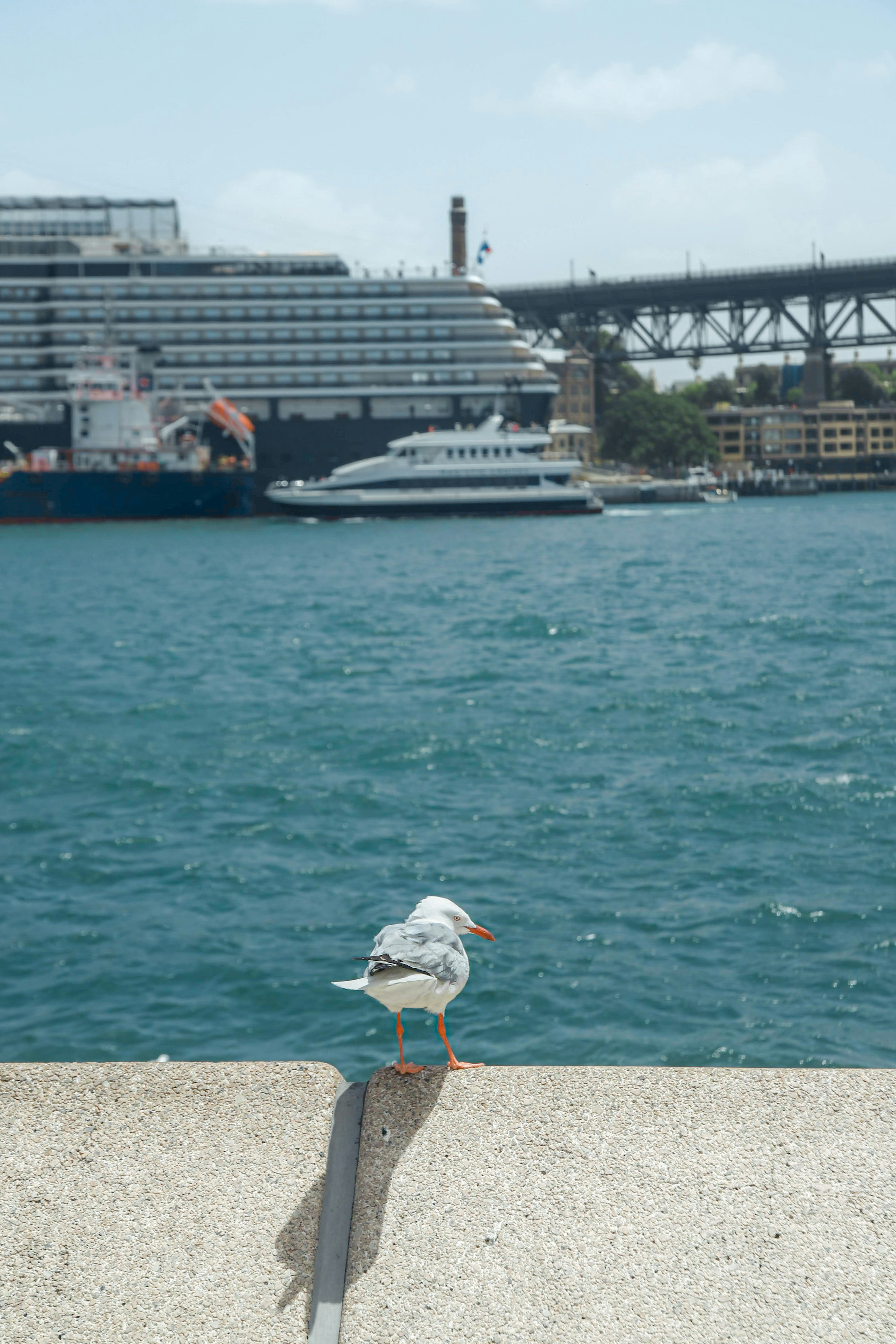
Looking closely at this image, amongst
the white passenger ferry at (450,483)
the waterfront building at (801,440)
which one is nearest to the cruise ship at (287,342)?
the white passenger ferry at (450,483)

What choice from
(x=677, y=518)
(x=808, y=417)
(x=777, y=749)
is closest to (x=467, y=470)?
(x=677, y=518)

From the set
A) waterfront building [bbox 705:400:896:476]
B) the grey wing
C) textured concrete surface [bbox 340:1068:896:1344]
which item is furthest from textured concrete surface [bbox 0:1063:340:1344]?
waterfront building [bbox 705:400:896:476]

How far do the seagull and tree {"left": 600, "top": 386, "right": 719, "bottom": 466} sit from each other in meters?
117

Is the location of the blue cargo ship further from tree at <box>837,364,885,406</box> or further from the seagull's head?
tree at <box>837,364,885,406</box>

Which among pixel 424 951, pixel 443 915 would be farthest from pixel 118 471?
pixel 424 951

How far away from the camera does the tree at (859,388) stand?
146125mm

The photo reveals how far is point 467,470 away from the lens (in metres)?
73.1

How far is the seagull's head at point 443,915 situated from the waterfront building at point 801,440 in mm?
129026

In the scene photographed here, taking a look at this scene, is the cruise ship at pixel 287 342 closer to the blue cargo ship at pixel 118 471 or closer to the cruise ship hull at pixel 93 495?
the blue cargo ship at pixel 118 471

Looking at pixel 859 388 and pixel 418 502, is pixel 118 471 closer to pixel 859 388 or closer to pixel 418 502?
pixel 418 502

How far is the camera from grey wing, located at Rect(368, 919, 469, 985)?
3.62m

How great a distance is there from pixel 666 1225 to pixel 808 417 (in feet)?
444

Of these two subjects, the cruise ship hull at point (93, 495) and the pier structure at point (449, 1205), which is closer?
the pier structure at point (449, 1205)

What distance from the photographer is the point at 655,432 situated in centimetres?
11869
